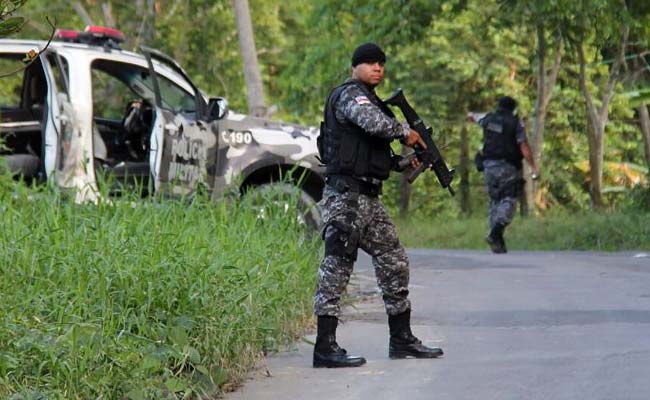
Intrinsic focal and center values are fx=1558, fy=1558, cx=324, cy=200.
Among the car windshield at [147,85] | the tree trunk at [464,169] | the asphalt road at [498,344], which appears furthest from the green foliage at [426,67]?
the asphalt road at [498,344]

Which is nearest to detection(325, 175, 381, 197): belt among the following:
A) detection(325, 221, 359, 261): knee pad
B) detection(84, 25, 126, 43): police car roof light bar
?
detection(325, 221, 359, 261): knee pad

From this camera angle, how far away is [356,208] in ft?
27.5

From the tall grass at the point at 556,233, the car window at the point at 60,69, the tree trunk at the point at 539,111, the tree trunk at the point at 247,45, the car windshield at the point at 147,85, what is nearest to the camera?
the car window at the point at 60,69

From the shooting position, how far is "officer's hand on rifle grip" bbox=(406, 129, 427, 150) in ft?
27.3

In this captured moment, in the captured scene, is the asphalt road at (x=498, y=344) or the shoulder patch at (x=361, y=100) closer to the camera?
the asphalt road at (x=498, y=344)

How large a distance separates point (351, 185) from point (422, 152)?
1.51 feet

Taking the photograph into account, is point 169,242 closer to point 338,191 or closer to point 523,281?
point 338,191

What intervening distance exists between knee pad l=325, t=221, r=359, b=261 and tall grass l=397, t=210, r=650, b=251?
11.1 meters

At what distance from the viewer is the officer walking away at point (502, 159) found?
17.4m

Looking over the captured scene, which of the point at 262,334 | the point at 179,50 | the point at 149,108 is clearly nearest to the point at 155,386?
the point at 262,334

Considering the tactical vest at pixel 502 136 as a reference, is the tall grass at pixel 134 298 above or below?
below

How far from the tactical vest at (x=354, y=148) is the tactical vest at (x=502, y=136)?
9062 mm

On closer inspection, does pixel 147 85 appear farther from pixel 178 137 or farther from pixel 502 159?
pixel 502 159

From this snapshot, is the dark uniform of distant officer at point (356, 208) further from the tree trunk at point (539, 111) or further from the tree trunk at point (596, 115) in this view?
the tree trunk at point (539, 111)
